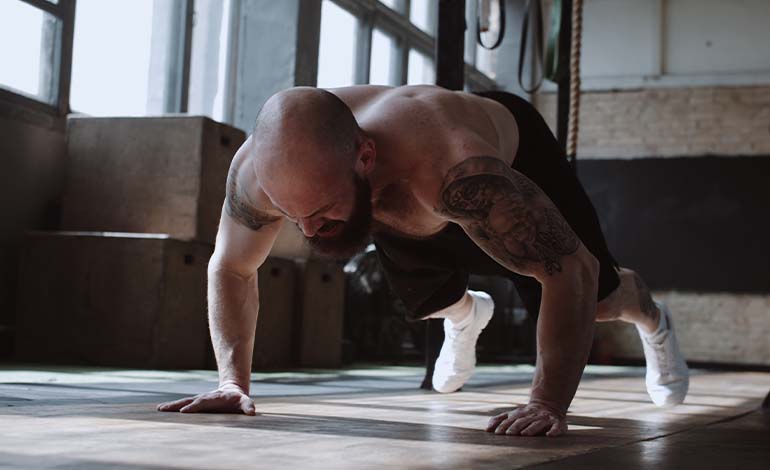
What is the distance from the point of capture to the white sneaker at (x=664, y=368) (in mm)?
3070

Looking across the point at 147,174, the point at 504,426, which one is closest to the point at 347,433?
the point at 504,426

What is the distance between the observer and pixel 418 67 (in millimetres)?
9508

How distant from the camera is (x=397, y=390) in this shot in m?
3.88

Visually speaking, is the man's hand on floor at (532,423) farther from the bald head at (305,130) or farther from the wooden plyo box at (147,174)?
the wooden plyo box at (147,174)

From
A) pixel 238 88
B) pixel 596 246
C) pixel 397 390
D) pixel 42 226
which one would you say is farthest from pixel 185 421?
pixel 238 88

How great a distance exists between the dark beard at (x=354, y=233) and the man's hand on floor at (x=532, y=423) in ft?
1.49

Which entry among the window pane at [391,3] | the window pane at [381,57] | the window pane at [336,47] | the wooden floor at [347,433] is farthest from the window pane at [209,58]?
the wooden floor at [347,433]

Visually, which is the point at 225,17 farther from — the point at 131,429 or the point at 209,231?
the point at 131,429

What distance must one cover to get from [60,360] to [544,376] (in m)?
3.56

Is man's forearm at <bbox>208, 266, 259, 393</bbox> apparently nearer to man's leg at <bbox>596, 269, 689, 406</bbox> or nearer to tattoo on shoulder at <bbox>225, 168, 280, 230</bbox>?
tattoo on shoulder at <bbox>225, 168, 280, 230</bbox>

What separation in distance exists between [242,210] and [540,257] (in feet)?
2.37

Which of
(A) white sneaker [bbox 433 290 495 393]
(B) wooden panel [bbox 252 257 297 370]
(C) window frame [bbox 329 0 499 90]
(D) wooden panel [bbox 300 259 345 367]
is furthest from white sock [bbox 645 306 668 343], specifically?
(C) window frame [bbox 329 0 499 90]

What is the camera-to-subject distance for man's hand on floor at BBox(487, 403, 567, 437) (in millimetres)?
1956

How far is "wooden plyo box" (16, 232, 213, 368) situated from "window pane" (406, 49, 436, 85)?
465 centimetres
